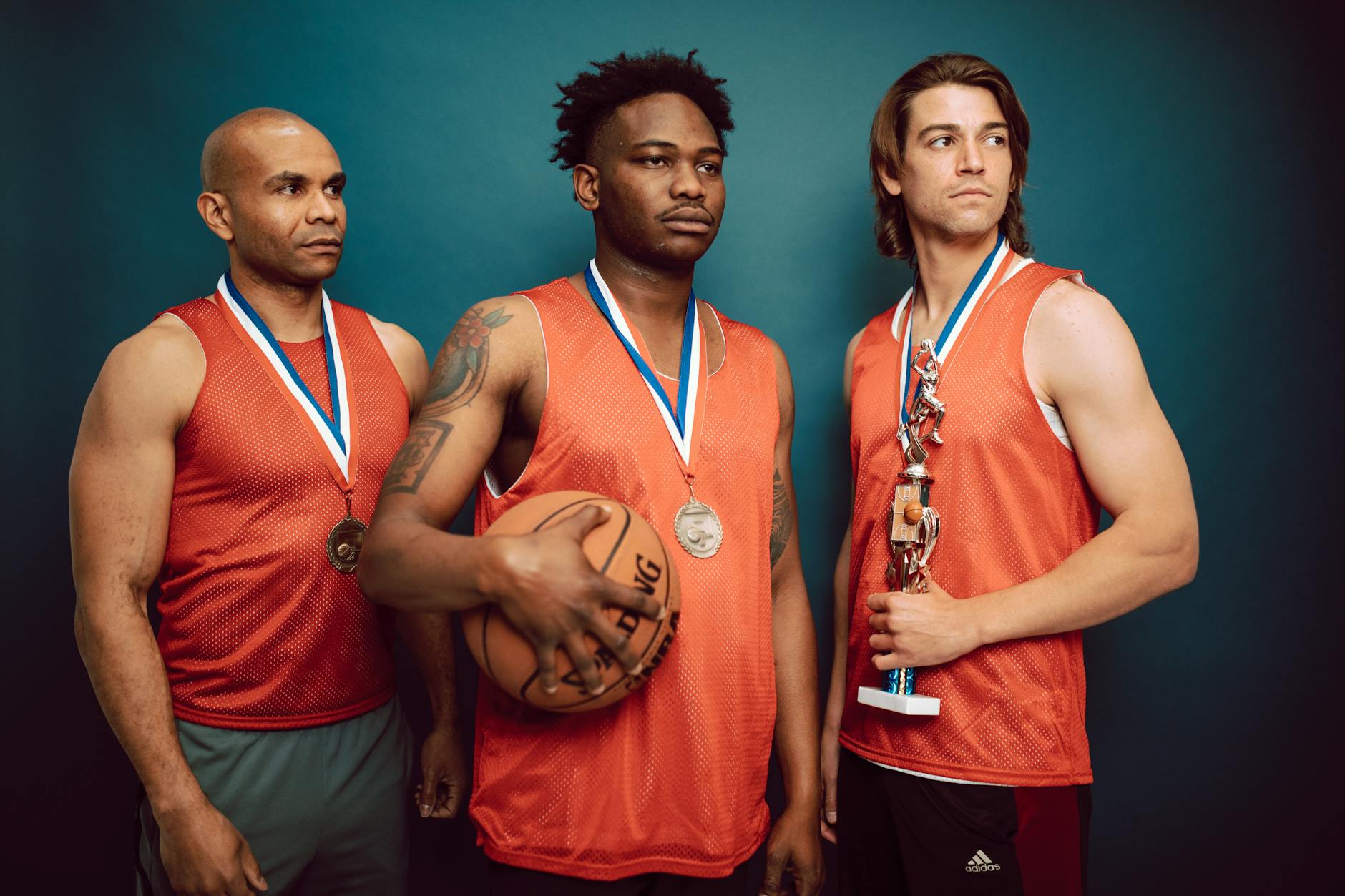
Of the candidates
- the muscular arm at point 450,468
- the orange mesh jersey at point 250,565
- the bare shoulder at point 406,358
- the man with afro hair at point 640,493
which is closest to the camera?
the muscular arm at point 450,468

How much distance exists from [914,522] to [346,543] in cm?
130

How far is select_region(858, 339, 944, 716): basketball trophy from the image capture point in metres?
1.83

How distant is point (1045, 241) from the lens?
2912 mm

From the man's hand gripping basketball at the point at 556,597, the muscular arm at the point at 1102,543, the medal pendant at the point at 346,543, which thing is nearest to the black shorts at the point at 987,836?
the muscular arm at the point at 1102,543

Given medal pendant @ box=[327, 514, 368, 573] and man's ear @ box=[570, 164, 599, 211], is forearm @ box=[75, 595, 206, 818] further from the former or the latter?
man's ear @ box=[570, 164, 599, 211]

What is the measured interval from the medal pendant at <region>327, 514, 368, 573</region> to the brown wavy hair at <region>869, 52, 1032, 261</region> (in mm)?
1668

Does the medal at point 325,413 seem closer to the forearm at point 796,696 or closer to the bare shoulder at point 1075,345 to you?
the forearm at point 796,696

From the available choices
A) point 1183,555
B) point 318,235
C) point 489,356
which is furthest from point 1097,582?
point 318,235

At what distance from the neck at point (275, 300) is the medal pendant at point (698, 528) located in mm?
1090

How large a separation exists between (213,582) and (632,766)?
1.03m

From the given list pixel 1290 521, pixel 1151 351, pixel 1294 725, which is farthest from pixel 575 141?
pixel 1294 725

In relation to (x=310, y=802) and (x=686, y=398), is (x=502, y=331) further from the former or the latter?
(x=310, y=802)

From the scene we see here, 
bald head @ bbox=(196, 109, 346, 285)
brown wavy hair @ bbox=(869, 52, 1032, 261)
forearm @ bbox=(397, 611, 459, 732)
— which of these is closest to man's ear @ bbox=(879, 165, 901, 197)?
brown wavy hair @ bbox=(869, 52, 1032, 261)

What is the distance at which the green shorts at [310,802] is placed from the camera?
1.92m
